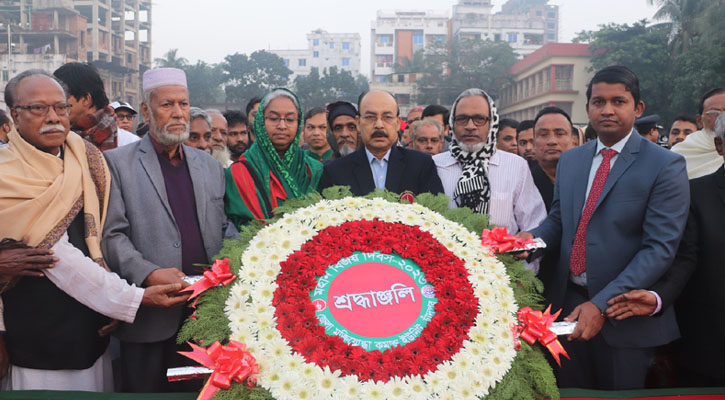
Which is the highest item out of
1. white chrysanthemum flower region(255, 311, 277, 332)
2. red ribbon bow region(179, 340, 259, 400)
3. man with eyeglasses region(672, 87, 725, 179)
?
man with eyeglasses region(672, 87, 725, 179)

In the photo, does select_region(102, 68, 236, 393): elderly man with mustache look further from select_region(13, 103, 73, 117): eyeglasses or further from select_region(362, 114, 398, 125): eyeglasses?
select_region(362, 114, 398, 125): eyeglasses

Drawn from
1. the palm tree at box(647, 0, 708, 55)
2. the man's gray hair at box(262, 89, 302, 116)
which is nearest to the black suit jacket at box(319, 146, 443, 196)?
the man's gray hair at box(262, 89, 302, 116)

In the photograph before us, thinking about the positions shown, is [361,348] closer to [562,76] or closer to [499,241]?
[499,241]

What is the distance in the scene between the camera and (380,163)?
3.45 metres

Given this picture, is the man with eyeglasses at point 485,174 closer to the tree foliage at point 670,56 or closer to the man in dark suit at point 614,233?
the man in dark suit at point 614,233

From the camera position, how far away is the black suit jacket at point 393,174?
3.31 metres

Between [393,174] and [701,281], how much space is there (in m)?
1.79

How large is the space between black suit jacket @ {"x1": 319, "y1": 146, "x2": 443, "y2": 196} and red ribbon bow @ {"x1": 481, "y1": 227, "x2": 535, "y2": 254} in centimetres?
81

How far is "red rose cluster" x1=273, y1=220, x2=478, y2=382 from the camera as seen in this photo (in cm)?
197

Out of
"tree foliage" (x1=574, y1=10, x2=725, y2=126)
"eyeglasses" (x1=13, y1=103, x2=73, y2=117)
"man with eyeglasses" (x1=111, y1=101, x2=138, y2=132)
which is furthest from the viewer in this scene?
"tree foliage" (x1=574, y1=10, x2=725, y2=126)

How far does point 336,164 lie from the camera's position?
133 inches

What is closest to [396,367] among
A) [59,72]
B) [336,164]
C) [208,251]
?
[208,251]

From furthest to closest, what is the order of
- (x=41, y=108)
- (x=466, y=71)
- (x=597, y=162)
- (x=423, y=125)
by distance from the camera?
1. (x=466, y=71)
2. (x=423, y=125)
3. (x=597, y=162)
4. (x=41, y=108)

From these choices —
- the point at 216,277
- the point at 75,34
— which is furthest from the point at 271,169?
the point at 75,34
